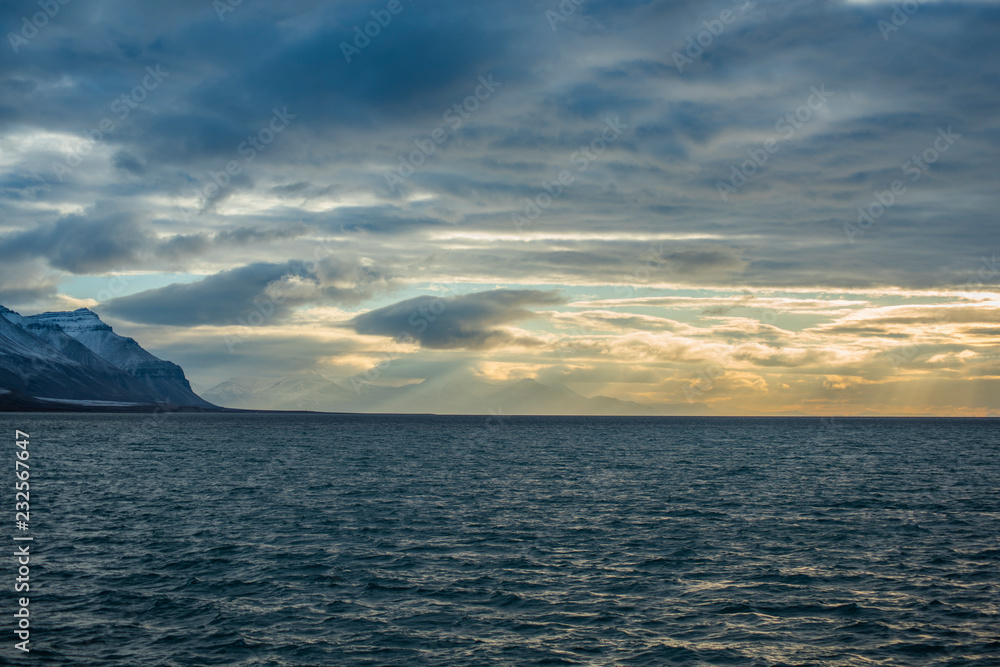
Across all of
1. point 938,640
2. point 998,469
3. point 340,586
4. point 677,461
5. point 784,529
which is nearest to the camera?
point 938,640

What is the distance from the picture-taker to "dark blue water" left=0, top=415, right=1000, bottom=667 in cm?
2498

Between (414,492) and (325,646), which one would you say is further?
(414,492)

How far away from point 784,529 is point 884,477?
45.0m

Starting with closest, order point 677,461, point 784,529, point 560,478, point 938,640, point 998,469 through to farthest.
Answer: point 938,640 → point 784,529 → point 560,478 → point 998,469 → point 677,461

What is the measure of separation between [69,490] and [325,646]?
51012 millimetres

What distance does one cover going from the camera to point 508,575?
3416 cm

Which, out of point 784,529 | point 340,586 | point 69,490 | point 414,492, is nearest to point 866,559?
point 784,529

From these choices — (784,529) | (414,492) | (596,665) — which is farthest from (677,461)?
(596,665)

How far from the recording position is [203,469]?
288 ft

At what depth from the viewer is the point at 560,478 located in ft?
264

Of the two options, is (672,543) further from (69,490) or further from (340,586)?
(69,490)

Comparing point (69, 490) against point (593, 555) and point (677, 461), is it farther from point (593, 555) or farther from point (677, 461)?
point (677, 461)

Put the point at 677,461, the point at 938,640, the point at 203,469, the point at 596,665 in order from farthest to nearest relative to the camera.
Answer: the point at 677,461 < the point at 203,469 < the point at 938,640 < the point at 596,665

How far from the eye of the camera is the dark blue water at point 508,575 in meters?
25.0
